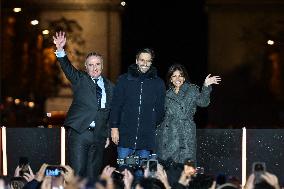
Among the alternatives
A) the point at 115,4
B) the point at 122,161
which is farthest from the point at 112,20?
the point at 122,161

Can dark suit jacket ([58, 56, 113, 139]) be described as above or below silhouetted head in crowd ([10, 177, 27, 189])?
above

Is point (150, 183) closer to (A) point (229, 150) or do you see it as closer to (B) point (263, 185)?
(B) point (263, 185)

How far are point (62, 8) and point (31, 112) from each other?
4.45 feet

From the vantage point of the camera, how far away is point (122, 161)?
29.0 ft

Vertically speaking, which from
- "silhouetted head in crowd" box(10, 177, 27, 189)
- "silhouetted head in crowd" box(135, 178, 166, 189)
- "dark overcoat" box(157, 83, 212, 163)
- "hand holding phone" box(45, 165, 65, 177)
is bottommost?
"silhouetted head in crowd" box(10, 177, 27, 189)

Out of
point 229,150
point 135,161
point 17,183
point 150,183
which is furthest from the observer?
point 229,150

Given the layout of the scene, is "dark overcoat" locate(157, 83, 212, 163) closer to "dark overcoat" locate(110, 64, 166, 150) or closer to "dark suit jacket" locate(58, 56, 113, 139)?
"dark overcoat" locate(110, 64, 166, 150)

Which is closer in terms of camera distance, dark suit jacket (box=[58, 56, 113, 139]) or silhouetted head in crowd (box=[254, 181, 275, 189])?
silhouetted head in crowd (box=[254, 181, 275, 189])

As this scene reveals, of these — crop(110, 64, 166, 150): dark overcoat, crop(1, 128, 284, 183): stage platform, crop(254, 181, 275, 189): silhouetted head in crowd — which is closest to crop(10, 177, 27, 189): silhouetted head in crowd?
crop(110, 64, 166, 150): dark overcoat

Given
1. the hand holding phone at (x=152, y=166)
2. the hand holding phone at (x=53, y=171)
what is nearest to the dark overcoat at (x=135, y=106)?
the hand holding phone at (x=152, y=166)

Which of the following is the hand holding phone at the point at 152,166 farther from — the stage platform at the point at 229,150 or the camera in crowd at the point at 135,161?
the stage platform at the point at 229,150

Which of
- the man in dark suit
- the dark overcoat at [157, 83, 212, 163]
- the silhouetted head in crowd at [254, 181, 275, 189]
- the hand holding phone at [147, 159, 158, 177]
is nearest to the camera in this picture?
the silhouetted head in crowd at [254, 181, 275, 189]

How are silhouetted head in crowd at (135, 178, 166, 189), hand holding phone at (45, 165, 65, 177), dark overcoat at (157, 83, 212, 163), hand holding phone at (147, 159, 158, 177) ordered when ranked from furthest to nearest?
1. dark overcoat at (157, 83, 212, 163)
2. hand holding phone at (147, 159, 158, 177)
3. hand holding phone at (45, 165, 65, 177)
4. silhouetted head in crowd at (135, 178, 166, 189)

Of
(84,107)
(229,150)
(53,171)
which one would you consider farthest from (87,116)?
(229,150)
